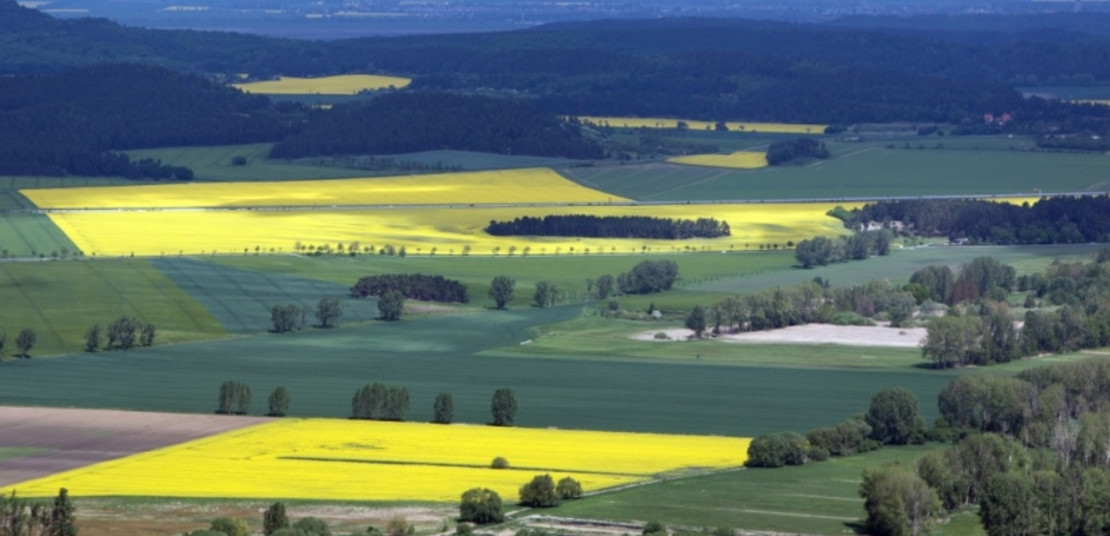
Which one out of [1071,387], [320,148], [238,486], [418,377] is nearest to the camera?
[238,486]

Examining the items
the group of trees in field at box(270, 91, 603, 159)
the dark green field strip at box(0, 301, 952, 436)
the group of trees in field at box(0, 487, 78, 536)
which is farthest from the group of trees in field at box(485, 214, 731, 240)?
the group of trees in field at box(0, 487, 78, 536)

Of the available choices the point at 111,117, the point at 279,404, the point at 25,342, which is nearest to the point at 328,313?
the point at 25,342

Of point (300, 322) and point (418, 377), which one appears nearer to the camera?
point (418, 377)

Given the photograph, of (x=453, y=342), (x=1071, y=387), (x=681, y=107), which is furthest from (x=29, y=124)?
(x=1071, y=387)

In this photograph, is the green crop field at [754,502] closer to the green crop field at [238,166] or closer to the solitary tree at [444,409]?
the solitary tree at [444,409]

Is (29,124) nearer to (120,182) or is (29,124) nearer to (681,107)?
(120,182)

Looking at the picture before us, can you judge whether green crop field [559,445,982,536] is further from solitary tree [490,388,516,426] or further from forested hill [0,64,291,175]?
forested hill [0,64,291,175]

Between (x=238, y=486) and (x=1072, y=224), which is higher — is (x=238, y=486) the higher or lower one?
the lower one

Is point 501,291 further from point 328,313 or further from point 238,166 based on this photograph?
point 238,166
